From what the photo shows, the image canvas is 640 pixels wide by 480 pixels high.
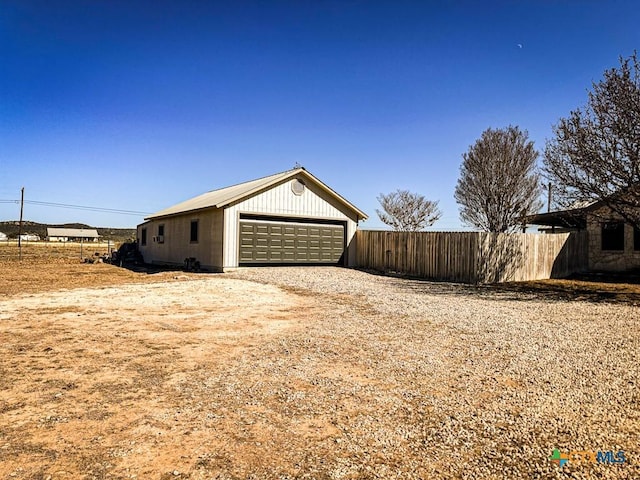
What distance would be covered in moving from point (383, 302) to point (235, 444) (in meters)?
6.86

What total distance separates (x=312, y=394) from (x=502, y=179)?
2242cm

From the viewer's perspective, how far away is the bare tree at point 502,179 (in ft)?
74.3

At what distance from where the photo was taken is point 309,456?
8.79ft

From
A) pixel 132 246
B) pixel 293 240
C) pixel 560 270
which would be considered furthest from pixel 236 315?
pixel 132 246

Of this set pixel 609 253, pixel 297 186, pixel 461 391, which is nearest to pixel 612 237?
pixel 609 253

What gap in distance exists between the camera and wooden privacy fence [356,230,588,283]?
14398mm

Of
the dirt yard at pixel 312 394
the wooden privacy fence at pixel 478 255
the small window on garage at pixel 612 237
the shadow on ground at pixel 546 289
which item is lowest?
the dirt yard at pixel 312 394

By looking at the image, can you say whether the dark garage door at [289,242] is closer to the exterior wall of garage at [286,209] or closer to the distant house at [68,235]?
the exterior wall of garage at [286,209]

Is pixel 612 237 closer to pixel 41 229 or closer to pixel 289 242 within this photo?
pixel 289 242

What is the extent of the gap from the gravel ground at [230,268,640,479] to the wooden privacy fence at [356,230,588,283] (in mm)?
6600

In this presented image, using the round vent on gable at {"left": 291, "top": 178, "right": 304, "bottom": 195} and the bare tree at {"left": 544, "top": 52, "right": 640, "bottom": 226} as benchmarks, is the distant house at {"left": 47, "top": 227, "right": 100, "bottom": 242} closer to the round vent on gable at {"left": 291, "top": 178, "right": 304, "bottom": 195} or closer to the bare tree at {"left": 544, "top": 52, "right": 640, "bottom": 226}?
Result: the round vent on gable at {"left": 291, "top": 178, "right": 304, "bottom": 195}

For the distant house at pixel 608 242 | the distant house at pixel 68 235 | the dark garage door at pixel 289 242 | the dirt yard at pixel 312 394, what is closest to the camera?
the dirt yard at pixel 312 394

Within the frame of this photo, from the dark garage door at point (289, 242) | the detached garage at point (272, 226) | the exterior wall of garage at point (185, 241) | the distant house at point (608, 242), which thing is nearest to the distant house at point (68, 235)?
the exterior wall of garage at point (185, 241)

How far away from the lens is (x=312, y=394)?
3.74m
